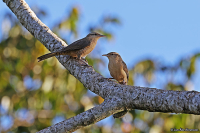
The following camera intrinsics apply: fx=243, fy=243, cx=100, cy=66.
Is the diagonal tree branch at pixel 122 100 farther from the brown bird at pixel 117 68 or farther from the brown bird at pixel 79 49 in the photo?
the brown bird at pixel 117 68

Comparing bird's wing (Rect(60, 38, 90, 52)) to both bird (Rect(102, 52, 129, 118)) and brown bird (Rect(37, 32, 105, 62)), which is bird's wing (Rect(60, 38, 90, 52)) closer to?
brown bird (Rect(37, 32, 105, 62))

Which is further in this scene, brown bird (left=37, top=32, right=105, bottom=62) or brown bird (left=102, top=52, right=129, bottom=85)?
brown bird (left=102, top=52, right=129, bottom=85)

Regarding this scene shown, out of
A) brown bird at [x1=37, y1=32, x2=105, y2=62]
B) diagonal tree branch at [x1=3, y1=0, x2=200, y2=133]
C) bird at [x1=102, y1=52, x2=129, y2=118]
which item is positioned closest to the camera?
diagonal tree branch at [x1=3, y1=0, x2=200, y2=133]

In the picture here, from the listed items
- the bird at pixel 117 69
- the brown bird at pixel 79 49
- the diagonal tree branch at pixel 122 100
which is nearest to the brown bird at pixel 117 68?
the bird at pixel 117 69

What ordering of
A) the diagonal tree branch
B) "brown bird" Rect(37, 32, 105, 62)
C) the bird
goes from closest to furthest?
the diagonal tree branch < "brown bird" Rect(37, 32, 105, 62) < the bird

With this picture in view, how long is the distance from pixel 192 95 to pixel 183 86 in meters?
4.77

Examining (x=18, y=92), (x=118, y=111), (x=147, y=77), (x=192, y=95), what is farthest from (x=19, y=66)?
(x=192, y=95)

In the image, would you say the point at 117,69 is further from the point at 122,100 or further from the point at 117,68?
the point at 122,100

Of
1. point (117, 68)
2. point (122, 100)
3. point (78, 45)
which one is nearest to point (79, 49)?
point (78, 45)

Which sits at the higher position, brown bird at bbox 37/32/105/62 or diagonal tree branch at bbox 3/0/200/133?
brown bird at bbox 37/32/105/62

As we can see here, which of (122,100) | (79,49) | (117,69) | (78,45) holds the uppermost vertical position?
(78,45)

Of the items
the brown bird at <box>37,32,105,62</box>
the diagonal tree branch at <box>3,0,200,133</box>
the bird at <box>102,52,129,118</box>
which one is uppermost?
the brown bird at <box>37,32,105,62</box>

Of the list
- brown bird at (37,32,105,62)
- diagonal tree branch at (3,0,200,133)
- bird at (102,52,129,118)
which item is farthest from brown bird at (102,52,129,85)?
diagonal tree branch at (3,0,200,133)

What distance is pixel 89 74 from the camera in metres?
3.99
